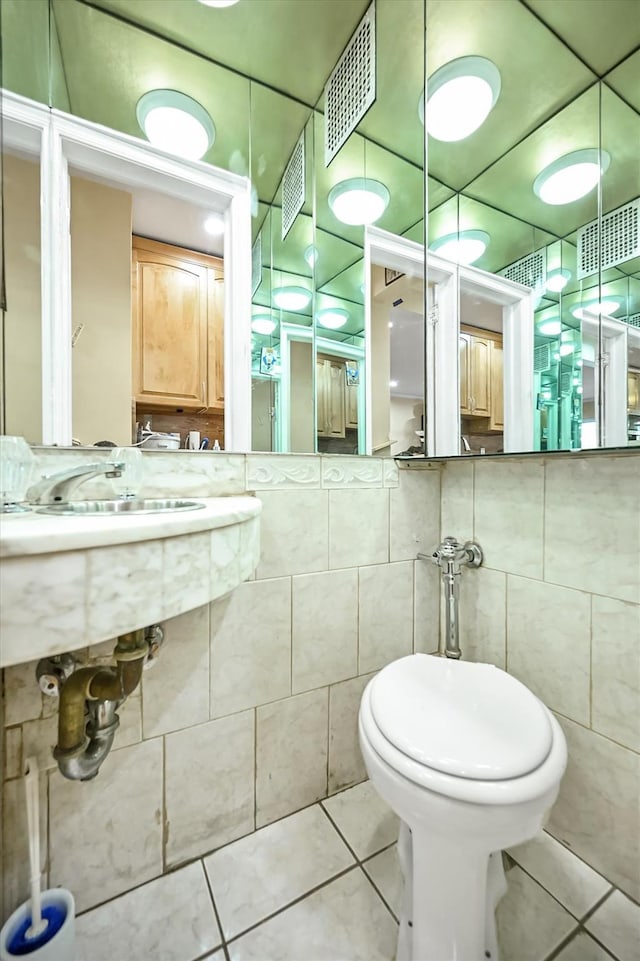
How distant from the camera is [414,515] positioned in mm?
1233

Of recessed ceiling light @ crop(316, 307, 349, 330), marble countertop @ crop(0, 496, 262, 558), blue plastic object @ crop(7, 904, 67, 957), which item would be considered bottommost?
blue plastic object @ crop(7, 904, 67, 957)

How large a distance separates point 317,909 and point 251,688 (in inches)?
18.3

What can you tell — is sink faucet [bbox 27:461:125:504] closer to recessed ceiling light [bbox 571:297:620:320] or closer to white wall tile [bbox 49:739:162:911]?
white wall tile [bbox 49:739:162:911]

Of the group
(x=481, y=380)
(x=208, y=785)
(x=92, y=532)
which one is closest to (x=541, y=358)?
(x=481, y=380)

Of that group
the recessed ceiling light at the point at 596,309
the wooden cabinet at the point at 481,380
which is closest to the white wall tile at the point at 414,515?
the wooden cabinet at the point at 481,380

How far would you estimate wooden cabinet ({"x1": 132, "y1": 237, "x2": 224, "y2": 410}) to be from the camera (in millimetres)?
959

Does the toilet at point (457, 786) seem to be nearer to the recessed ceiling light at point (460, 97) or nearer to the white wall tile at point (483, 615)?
the white wall tile at point (483, 615)

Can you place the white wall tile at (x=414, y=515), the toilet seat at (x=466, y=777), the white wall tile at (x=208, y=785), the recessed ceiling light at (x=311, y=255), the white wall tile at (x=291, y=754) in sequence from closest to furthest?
the toilet seat at (x=466, y=777), the white wall tile at (x=208, y=785), the white wall tile at (x=291, y=754), the white wall tile at (x=414, y=515), the recessed ceiling light at (x=311, y=255)

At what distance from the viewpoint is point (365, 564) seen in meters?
1.13

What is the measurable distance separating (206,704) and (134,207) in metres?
1.32

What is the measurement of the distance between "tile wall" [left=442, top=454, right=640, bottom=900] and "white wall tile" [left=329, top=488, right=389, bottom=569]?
33 cm

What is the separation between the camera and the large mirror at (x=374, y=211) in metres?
0.82

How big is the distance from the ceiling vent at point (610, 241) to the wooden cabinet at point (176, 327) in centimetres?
94

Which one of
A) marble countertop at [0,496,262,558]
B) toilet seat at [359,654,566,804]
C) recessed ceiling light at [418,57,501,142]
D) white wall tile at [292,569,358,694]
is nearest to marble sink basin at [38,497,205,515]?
marble countertop at [0,496,262,558]
